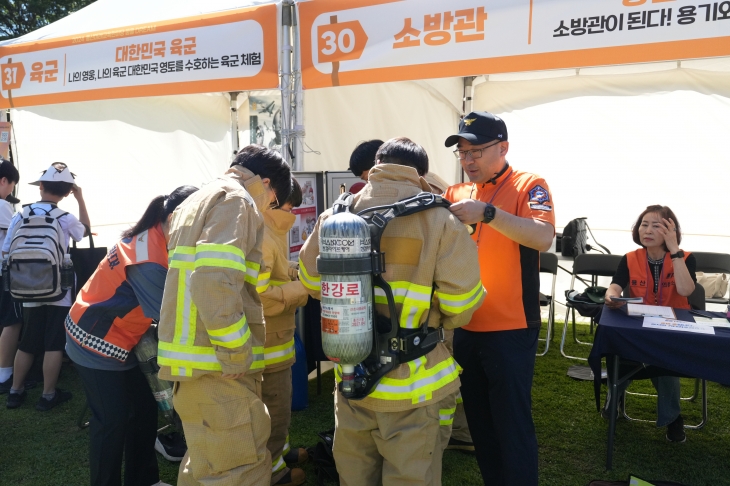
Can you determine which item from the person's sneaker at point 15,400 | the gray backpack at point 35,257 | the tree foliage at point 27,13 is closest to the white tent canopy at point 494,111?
the gray backpack at point 35,257

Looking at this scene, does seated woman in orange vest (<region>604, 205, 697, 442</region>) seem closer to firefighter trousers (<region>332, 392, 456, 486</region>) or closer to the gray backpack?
firefighter trousers (<region>332, 392, 456, 486</region>)

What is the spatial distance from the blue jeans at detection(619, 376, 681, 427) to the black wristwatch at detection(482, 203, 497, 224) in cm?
209

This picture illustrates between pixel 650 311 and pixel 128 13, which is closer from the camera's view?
pixel 650 311

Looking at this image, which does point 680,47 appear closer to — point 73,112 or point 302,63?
point 302,63

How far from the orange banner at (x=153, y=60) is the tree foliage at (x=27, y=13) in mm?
13200

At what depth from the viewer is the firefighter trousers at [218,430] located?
2.08 m

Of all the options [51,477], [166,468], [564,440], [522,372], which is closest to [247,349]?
[522,372]

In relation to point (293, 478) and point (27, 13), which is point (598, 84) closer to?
point (293, 478)

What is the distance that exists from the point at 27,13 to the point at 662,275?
59.4ft

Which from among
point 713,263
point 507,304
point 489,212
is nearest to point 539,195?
point 489,212

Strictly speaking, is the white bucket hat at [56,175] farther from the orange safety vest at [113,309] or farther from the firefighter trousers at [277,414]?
the firefighter trousers at [277,414]

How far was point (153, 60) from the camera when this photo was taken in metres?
4.36

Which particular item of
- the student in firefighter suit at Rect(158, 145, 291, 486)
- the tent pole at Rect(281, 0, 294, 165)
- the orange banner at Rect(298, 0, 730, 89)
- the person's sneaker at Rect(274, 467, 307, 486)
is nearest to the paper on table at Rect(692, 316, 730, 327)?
the orange banner at Rect(298, 0, 730, 89)

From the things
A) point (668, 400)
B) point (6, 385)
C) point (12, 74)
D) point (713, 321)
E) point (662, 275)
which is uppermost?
point (12, 74)
